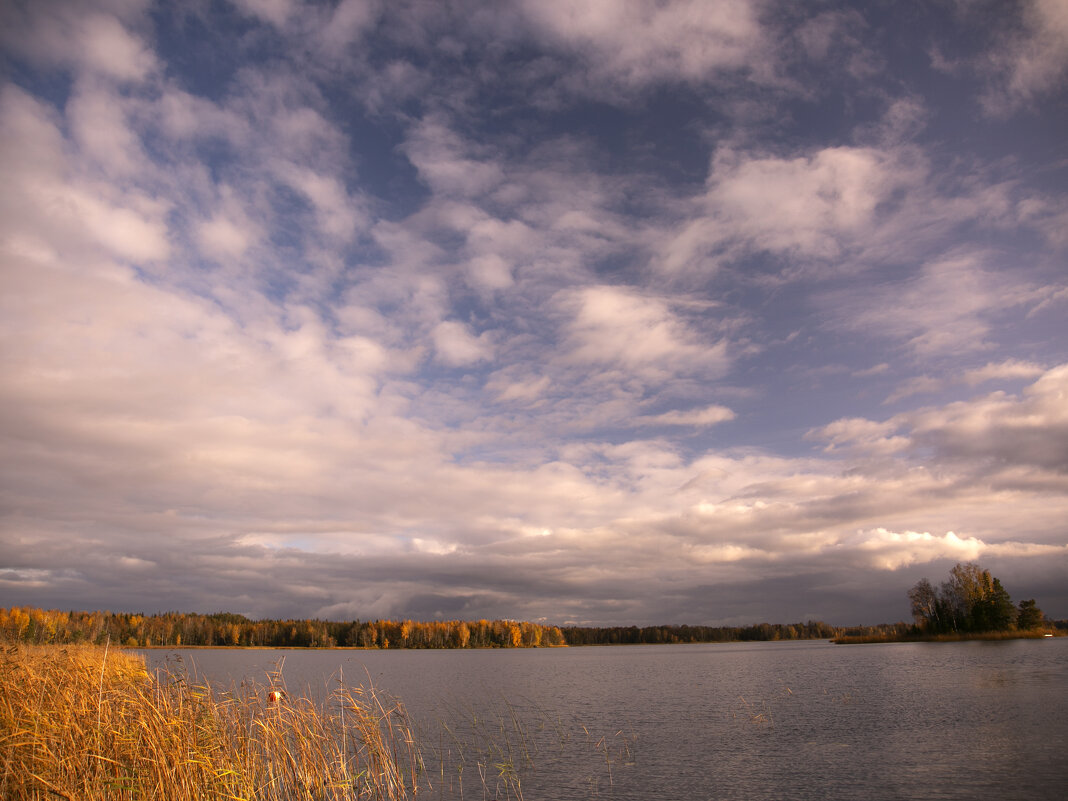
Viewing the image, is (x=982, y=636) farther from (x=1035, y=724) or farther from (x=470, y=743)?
(x=470, y=743)

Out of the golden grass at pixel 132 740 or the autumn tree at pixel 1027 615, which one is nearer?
the golden grass at pixel 132 740

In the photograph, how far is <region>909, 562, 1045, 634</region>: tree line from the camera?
11388cm

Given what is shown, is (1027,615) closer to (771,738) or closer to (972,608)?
(972,608)

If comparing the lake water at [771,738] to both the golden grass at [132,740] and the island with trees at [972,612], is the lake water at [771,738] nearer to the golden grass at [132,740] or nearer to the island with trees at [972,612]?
the golden grass at [132,740]

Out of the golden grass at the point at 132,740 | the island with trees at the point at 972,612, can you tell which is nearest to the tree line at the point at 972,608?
the island with trees at the point at 972,612

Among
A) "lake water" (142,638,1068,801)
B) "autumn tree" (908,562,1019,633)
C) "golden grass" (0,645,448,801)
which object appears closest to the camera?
"golden grass" (0,645,448,801)

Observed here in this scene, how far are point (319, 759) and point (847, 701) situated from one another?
38938 millimetres

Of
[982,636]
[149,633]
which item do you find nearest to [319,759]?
[982,636]

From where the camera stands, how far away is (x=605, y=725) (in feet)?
118

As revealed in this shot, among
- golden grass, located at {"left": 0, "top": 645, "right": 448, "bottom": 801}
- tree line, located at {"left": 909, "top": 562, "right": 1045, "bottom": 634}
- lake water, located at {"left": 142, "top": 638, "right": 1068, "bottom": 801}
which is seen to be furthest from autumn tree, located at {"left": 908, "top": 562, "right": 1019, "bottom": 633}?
golden grass, located at {"left": 0, "top": 645, "right": 448, "bottom": 801}

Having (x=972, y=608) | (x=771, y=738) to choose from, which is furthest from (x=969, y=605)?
(x=771, y=738)

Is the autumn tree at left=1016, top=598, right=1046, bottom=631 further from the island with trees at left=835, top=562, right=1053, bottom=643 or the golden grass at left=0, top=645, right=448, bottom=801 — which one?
the golden grass at left=0, top=645, right=448, bottom=801

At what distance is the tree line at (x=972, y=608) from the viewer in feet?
374

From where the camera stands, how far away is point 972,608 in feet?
381
